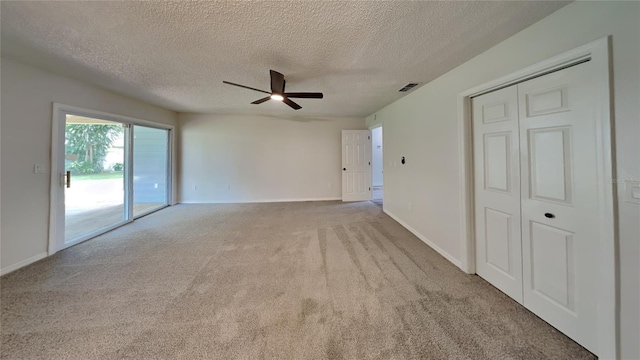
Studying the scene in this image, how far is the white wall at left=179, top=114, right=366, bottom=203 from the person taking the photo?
556cm

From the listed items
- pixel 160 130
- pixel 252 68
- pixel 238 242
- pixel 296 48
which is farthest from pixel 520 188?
pixel 160 130

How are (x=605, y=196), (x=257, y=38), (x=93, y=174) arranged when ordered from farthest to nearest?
(x=93, y=174) < (x=257, y=38) < (x=605, y=196)

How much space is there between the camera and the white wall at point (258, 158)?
5.56 meters

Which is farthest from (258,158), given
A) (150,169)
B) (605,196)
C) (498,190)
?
(605,196)

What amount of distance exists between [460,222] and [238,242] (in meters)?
2.93

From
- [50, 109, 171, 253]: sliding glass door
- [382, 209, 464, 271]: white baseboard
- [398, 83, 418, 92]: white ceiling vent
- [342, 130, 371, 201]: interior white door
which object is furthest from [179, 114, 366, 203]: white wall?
[398, 83, 418, 92]: white ceiling vent

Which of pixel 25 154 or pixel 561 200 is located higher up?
pixel 25 154

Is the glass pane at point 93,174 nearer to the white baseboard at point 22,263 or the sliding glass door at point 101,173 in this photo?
the sliding glass door at point 101,173

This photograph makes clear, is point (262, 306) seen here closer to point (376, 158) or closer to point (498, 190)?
point (498, 190)

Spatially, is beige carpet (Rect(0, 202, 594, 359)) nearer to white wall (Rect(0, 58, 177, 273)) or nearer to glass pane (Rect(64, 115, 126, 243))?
white wall (Rect(0, 58, 177, 273))

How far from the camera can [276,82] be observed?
2484mm

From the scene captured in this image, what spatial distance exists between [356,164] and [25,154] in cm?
577

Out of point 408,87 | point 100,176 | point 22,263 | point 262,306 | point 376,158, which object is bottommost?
point 262,306

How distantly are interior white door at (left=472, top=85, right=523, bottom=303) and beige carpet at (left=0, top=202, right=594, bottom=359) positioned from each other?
217mm
